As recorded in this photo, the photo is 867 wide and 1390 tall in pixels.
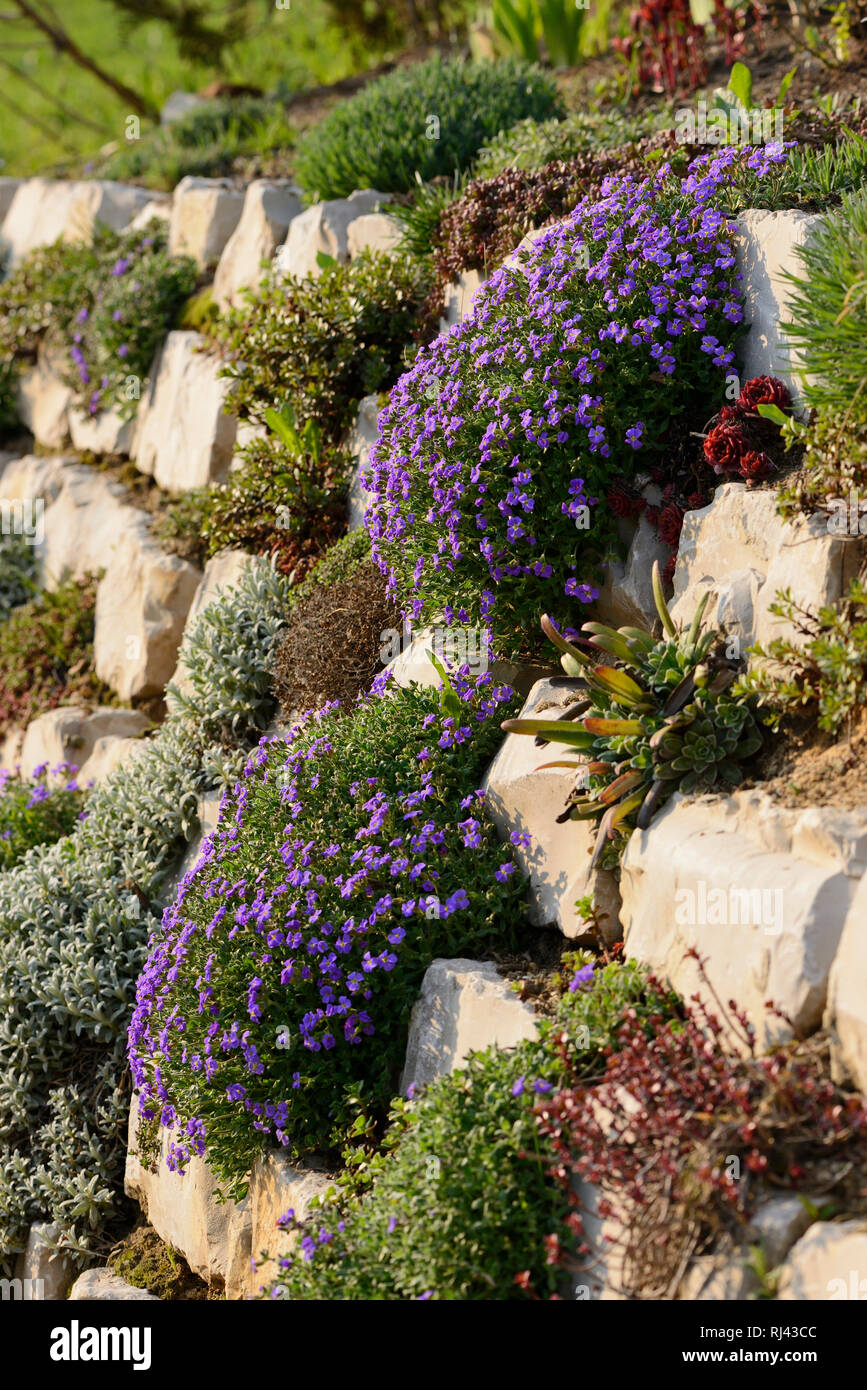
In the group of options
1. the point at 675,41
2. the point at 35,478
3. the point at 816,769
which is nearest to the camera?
the point at 816,769

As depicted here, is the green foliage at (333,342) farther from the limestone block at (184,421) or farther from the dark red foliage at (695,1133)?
the dark red foliage at (695,1133)

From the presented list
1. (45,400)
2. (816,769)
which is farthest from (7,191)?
(816,769)

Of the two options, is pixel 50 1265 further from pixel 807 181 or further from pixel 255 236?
pixel 255 236

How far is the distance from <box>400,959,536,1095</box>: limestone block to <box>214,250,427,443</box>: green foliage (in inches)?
159

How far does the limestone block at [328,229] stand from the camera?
325 inches

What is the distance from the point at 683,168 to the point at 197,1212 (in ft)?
17.6

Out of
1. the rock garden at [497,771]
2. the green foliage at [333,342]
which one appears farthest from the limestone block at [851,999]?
the green foliage at [333,342]

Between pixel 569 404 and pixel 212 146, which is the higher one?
pixel 212 146

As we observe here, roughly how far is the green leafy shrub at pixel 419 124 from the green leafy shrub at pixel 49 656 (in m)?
3.63

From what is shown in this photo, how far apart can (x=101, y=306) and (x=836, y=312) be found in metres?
7.35

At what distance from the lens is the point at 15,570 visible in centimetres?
1013

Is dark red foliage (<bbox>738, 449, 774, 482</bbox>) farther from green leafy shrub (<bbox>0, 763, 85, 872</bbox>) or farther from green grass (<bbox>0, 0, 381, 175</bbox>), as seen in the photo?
green grass (<bbox>0, 0, 381, 175</bbox>)

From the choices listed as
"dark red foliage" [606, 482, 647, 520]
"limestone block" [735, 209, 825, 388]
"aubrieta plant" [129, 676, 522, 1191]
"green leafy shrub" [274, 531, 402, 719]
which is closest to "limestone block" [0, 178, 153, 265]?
"green leafy shrub" [274, 531, 402, 719]

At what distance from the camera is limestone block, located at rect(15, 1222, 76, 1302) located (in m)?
5.44
